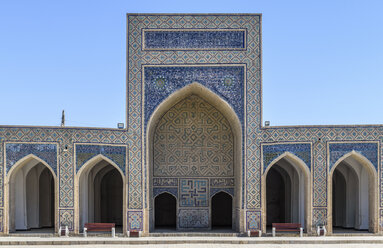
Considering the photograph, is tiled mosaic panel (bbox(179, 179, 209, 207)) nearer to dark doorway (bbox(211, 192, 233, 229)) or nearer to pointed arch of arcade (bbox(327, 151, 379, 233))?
dark doorway (bbox(211, 192, 233, 229))

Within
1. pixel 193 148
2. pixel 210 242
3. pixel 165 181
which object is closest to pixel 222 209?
pixel 165 181

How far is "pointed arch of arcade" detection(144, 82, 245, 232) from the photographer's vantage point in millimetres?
10875

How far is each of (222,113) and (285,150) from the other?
2215 mm

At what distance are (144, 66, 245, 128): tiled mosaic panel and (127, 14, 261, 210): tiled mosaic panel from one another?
180 millimetres

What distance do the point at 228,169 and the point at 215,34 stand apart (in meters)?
3.92

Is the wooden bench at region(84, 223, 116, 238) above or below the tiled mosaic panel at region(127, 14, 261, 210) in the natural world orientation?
below

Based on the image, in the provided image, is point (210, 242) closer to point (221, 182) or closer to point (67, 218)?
point (221, 182)

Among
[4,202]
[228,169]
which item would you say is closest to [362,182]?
[228,169]

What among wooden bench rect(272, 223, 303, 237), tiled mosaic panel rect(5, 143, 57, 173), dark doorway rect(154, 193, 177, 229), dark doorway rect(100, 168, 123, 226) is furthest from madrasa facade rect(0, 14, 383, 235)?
dark doorway rect(100, 168, 123, 226)

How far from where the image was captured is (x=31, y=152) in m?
10.5

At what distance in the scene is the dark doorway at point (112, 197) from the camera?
1317 centimetres

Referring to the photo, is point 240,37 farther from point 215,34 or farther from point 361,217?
point 361,217

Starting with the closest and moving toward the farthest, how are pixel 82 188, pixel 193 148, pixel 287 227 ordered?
1. pixel 287 227
2. pixel 82 188
3. pixel 193 148

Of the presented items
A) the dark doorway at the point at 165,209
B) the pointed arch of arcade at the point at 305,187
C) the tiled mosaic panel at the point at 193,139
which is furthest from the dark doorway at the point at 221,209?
the pointed arch of arcade at the point at 305,187
